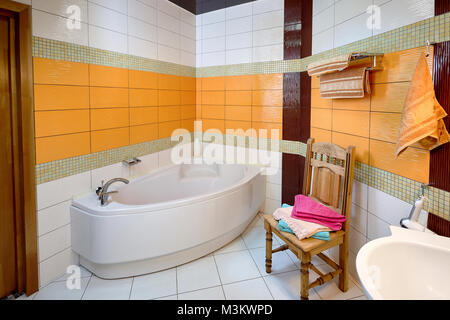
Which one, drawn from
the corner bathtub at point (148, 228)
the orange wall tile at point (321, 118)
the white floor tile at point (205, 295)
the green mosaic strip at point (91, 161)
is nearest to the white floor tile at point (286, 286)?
the white floor tile at point (205, 295)

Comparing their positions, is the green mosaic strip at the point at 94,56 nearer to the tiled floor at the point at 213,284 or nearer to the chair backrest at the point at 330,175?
the tiled floor at the point at 213,284

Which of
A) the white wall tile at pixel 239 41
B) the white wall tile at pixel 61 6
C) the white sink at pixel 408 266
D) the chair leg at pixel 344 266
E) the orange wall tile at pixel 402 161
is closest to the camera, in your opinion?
the white sink at pixel 408 266

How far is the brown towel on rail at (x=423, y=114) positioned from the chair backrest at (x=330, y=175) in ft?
1.67

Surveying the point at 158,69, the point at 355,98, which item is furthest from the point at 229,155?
the point at 355,98

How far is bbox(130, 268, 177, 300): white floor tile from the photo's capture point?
6.12 feet

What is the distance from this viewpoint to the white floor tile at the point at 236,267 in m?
2.08

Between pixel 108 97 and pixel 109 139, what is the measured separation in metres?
0.36

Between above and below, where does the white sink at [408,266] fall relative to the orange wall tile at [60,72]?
below

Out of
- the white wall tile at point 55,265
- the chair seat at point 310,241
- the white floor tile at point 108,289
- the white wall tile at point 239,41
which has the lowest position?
the white floor tile at point 108,289

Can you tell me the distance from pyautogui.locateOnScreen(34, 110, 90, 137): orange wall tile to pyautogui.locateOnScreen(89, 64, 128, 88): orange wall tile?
281 mm

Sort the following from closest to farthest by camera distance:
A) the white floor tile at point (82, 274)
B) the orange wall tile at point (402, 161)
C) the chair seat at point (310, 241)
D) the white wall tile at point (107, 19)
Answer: the orange wall tile at point (402, 161)
the chair seat at point (310, 241)
the white floor tile at point (82, 274)
the white wall tile at point (107, 19)

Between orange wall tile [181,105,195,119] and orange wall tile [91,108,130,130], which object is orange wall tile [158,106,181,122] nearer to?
orange wall tile [181,105,195,119]

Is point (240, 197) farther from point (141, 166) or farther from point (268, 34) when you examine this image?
point (268, 34)
